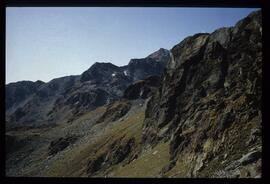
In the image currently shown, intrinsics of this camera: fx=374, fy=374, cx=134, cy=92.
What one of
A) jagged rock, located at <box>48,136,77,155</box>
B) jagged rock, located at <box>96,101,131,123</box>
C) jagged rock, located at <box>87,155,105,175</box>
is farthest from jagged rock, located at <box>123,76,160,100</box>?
jagged rock, located at <box>87,155,105,175</box>

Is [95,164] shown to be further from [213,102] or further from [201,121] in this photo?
[213,102]

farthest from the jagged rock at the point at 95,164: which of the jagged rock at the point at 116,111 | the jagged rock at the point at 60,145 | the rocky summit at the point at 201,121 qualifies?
the jagged rock at the point at 116,111

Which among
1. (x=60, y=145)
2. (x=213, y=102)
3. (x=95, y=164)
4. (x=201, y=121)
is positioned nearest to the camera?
(x=201, y=121)

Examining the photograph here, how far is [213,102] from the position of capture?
25.2m

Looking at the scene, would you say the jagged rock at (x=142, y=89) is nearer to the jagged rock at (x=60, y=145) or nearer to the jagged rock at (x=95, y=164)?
the jagged rock at (x=60, y=145)

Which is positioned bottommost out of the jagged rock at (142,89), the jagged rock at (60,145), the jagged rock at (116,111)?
the jagged rock at (60,145)

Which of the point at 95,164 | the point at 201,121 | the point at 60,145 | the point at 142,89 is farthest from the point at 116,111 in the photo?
the point at 201,121

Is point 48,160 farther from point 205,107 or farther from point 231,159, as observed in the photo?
point 231,159

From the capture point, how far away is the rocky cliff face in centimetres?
1883

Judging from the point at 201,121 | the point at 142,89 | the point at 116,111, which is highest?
the point at 142,89

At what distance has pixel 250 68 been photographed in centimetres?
2419

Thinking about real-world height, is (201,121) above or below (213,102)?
below

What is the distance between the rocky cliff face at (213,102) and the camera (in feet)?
61.8

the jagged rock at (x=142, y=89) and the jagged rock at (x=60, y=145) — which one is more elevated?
the jagged rock at (x=142, y=89)
